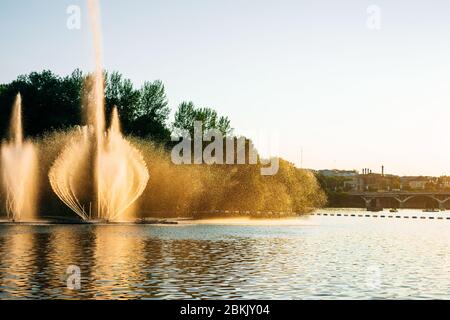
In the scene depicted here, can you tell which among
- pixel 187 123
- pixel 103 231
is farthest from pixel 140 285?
pixel 187 123

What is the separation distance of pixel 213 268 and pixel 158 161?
46428 mm

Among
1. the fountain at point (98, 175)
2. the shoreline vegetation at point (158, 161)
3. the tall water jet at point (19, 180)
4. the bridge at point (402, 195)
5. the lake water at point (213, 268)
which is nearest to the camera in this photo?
the lake water at point (213, 268)

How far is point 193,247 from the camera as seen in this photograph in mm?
38719

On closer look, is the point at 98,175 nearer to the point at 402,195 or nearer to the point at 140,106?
the point at 140,106

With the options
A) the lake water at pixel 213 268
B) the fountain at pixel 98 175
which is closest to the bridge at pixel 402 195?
the fountain at pixel 98 175

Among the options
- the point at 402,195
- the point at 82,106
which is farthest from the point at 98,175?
the point at 402,195

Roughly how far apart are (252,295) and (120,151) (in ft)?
151

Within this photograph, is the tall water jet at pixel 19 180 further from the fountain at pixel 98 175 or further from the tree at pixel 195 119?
the tree at pixel 195 119

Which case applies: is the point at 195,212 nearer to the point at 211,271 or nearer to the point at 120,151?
the point at 120,151

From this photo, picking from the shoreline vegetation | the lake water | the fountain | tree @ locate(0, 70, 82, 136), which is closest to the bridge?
the shoreline vegetation

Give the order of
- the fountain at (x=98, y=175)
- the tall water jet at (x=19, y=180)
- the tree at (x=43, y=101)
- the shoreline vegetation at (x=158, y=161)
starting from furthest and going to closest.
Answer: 1. the tree at (x=43, y=101)
2. the shoreline vegetation at (x=158, y=161)
3. the tall water jet at (x=19, y=180)
4. the fountain at (x=98, y=175)

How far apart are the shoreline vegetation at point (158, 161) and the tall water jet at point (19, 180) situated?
1008 mm

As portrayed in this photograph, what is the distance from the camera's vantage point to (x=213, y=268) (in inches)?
1111

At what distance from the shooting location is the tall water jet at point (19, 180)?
66750mm
